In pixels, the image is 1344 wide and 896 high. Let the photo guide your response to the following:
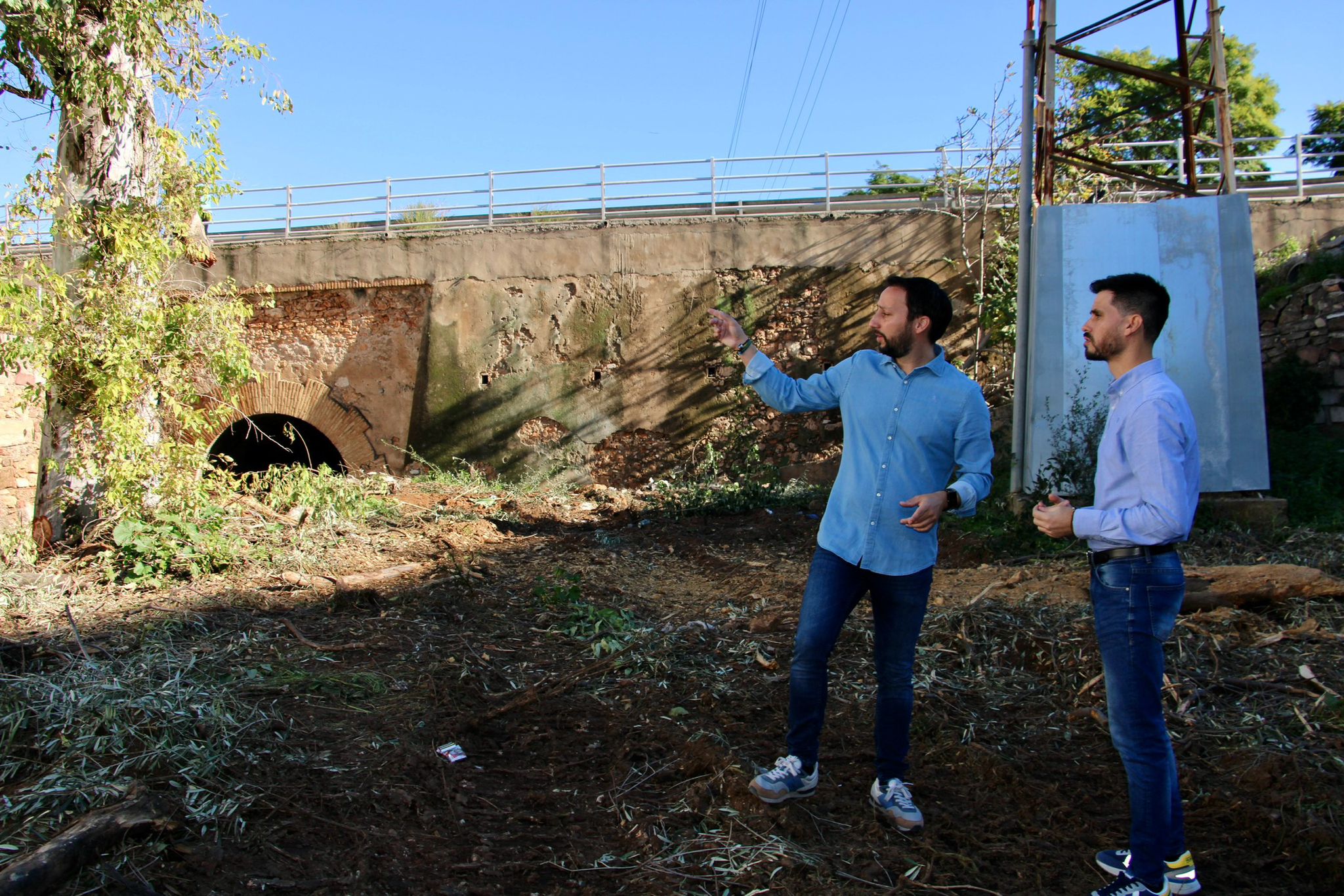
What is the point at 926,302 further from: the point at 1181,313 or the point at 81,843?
the point at 1181,313

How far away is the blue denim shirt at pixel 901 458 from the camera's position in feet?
9.48

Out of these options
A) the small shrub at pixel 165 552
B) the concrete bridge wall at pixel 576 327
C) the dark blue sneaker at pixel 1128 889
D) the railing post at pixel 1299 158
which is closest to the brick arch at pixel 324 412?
the concrete bridge wall at pixel 576 327

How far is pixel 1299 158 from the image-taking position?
494 inches

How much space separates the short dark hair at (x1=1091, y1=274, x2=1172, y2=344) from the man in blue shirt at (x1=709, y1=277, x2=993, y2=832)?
0.54 m

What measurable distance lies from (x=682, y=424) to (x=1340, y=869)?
A: 9577mm

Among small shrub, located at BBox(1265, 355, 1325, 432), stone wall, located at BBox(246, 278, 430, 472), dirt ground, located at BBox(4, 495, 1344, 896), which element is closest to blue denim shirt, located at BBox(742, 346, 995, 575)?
dirt ground, located at BBox(4, 495, 1344, 896)

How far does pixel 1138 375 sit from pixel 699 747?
2.08 meters

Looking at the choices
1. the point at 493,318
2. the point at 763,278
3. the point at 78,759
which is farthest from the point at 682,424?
the point at 78,759

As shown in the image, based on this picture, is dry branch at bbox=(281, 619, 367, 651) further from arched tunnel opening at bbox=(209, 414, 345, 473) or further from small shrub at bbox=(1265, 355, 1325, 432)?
small shrub at bbox=(1265, 355, 1325, 432)

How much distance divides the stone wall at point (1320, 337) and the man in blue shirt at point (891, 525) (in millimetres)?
8142

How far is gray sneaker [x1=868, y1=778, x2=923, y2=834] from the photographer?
294cm

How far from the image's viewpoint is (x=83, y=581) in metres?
5.71

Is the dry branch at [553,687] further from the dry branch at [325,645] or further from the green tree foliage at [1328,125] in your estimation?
the green tree foliage at [1328,125]

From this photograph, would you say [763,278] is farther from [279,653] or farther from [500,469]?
[279,653]
